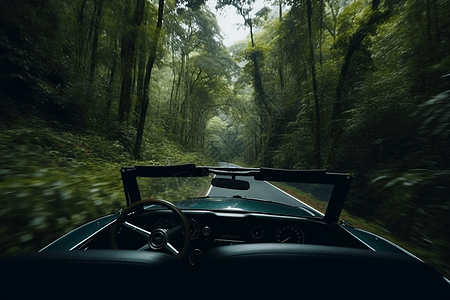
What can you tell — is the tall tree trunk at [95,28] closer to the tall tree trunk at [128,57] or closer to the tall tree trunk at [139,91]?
the tall tree trunk at [128,57]

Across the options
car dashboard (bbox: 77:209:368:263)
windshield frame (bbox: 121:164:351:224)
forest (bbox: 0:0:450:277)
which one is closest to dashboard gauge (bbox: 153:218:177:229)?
car dashboard (bbox: 77:209:368:263)

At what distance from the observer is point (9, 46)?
703 centimetres

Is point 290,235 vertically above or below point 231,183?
below

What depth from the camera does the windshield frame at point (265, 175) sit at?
181 cm

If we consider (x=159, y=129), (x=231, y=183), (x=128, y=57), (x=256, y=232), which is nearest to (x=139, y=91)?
(x=128, y=57)

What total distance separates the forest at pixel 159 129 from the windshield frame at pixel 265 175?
55.4 inches

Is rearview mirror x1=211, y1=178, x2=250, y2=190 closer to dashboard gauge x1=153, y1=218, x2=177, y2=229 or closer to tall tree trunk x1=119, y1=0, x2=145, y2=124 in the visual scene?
dashboard gauge x1=153, y1=218, x2=177, y2=229

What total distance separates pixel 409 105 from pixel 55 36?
13.1m

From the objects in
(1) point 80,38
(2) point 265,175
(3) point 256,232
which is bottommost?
(3) point 256,232

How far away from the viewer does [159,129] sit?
16484 mm

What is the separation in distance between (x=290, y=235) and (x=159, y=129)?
15.4m

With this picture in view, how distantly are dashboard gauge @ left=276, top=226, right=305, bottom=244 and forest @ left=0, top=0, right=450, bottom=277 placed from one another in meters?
2.40

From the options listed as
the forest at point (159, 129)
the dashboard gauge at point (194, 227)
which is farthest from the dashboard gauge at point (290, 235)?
the forest at point (159, 129)

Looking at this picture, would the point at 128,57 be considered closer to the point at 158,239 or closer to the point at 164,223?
the point at 164,223
